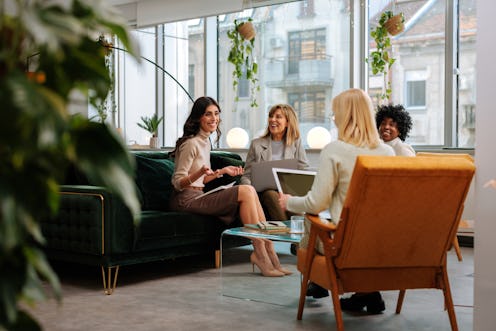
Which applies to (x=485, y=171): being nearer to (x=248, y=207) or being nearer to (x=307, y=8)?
(x=248, y=207)

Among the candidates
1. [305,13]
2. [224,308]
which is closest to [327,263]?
[224,308]

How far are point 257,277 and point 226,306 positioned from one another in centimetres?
28

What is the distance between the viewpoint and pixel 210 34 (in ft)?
29.5

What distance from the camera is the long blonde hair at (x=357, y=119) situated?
127 inches

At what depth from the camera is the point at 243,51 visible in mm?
8086

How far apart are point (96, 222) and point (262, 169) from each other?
1.58 meters

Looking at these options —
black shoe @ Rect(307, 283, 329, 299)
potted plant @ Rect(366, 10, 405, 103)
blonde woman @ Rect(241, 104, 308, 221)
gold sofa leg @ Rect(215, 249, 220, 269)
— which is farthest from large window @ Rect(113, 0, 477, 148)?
black shoe @ Rect(307, 283, 329, 299)

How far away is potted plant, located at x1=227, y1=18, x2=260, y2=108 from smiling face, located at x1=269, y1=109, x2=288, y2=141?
7.77 feet

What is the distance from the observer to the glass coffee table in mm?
3754

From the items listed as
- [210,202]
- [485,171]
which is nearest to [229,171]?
[210,202]

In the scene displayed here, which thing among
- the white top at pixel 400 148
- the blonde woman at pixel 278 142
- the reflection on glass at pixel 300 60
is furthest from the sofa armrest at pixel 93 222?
the reflection on glass at pixel 300 60

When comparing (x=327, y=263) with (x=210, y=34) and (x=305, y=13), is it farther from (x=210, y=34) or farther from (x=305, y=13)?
(x=210, y=34)

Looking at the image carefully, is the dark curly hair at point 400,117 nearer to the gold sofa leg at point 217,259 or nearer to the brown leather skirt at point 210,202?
the brown leather skirt at point 210,202

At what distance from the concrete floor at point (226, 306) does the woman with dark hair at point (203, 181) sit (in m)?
0.51
